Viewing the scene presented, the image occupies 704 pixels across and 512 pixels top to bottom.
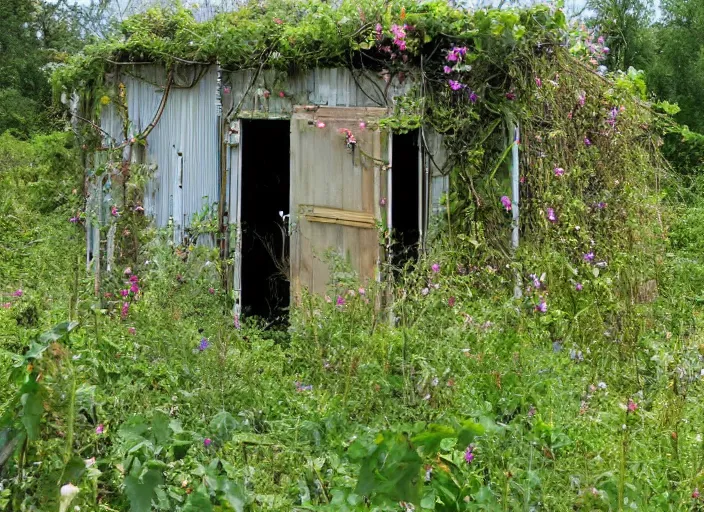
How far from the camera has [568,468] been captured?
3598 mm

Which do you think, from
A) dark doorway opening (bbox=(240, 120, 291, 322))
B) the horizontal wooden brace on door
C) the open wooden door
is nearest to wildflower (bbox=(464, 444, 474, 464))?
the open wooden door

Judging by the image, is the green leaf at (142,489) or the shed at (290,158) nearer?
the green leaf at (142,489)

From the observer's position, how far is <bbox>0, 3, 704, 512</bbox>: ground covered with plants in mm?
3021

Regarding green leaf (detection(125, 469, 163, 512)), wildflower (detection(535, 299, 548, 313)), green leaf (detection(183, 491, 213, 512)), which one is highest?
wildflower (detection(535, 299, 548, 313))

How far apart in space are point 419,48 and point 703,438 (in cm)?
421

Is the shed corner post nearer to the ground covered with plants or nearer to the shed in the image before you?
the ground covered with plants

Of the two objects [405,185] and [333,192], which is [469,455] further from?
[405,185]

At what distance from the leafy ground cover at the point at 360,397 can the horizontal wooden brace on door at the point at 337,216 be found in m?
0.53

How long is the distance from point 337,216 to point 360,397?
2.69m

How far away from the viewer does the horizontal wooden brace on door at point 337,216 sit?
704cm

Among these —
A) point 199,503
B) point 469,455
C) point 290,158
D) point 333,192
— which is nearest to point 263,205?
point 290,158

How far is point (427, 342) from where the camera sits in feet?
17.1

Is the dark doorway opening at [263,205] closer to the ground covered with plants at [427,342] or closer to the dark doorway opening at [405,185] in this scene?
the dark doorway opening at [405,185]

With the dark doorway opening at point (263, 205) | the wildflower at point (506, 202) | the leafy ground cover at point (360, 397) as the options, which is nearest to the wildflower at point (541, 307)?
the leafy ground cover at point (360, 397)
